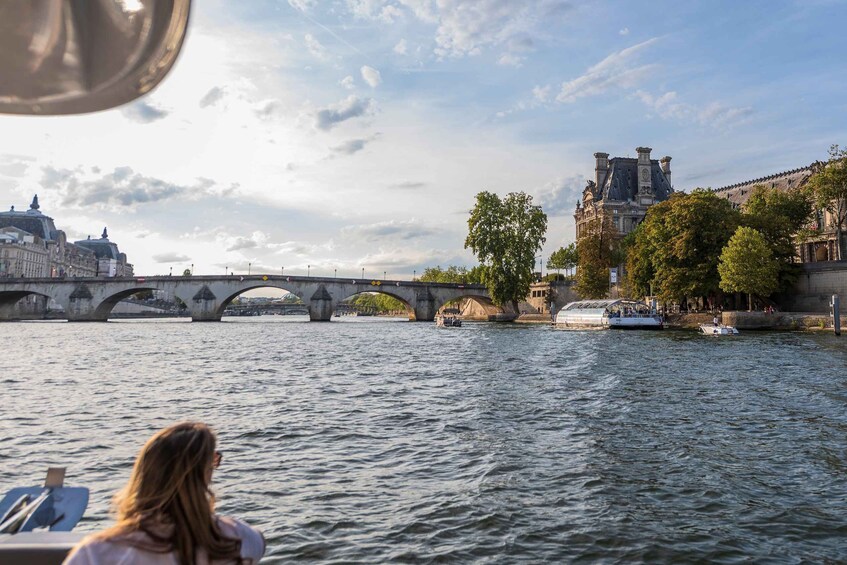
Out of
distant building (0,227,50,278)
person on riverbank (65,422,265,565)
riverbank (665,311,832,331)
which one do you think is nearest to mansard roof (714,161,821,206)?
riverbank (665,311,832,331)

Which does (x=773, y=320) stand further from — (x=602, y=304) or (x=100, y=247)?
(x=100, y=247)

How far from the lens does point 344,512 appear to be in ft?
26.0

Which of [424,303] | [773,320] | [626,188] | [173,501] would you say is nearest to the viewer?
[173,501]

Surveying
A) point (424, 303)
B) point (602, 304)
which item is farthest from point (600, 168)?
point (602, 304)

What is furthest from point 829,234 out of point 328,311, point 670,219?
point 328,311

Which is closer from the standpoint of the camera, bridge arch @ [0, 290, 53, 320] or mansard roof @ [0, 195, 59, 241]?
bridge arch @ [0, 290, 53, 320]

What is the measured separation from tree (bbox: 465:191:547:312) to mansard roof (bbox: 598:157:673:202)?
29424 mm

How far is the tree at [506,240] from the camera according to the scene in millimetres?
88000

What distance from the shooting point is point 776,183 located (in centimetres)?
8656

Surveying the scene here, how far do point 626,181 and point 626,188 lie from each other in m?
1.42

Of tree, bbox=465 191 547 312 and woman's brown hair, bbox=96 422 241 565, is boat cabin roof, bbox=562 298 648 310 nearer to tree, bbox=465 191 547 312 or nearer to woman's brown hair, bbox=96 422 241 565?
tree, bbox=465 191 547 312

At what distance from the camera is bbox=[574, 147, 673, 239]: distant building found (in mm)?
110688

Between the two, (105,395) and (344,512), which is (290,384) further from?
(344,512)

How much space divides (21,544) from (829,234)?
269ft
